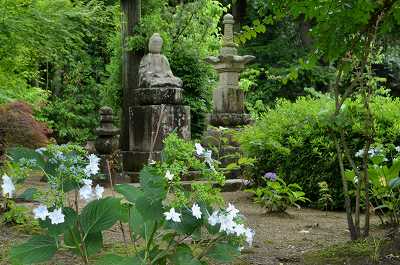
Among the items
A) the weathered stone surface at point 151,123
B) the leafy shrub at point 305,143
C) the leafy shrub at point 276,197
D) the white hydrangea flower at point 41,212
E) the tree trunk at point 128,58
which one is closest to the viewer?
the white hydrangea flower at point 41,212

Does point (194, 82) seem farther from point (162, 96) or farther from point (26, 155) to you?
point (26, 155)

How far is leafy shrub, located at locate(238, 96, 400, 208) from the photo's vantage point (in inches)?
266

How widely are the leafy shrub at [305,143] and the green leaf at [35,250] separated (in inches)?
165

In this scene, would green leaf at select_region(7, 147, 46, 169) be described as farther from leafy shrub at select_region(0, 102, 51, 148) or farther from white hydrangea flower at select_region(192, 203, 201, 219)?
leafy shrub at select_region(0, 102, 51, 148)

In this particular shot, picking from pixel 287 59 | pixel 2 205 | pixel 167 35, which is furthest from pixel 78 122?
pixel 2 205

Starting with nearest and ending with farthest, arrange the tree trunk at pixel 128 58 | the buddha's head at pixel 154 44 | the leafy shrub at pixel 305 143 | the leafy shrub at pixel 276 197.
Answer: the leafy shrub at pixel 276 197
the leafy shrub at pixel 305 143
the buddha's head at pixel 154 44
the tree trunk at pixel 128 58

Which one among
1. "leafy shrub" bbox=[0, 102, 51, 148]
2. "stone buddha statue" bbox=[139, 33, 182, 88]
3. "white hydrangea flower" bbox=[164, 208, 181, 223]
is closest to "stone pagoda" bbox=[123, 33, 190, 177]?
"stone buddha statue" bbox=[139, 33, 182, 88]

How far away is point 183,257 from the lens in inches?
101

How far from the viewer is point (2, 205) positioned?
5.46 metres

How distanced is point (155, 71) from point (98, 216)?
7.60 m

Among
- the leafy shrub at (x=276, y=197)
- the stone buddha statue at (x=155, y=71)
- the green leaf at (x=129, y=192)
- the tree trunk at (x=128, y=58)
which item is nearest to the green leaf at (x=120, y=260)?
the green leaf at (x=129, y=192)

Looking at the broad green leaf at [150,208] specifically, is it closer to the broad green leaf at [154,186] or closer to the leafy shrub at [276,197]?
the broad green leaf at [154,186]

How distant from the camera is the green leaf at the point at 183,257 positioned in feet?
8.29

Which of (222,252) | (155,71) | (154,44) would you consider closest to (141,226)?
(222,252)
